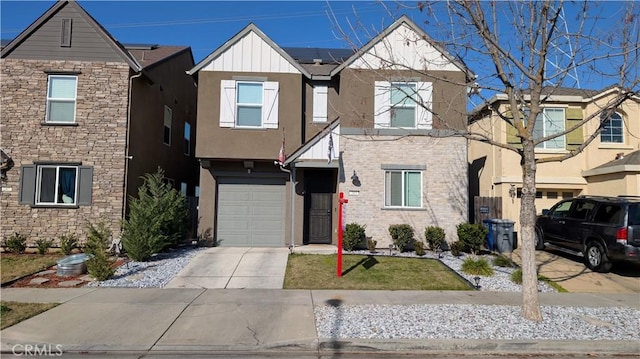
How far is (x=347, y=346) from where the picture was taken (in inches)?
219

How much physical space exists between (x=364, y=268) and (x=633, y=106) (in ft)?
44.7

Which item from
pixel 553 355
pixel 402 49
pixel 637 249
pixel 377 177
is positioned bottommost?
pixel 553 355

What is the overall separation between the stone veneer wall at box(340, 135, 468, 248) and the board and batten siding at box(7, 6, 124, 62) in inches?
338

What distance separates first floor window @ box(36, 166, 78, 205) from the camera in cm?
1297

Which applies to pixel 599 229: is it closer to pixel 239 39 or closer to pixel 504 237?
pixel 504 237

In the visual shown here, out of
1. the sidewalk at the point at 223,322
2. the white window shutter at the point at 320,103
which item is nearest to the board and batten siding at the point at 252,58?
the white window shutter at the point at 320,103

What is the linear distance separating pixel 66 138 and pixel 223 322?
10106 millimetres

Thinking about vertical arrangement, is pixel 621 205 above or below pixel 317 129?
below

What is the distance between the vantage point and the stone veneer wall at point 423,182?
521 inches

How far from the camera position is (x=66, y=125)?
13.1 metres

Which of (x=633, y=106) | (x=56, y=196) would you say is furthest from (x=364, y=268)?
(x=633, y=106)

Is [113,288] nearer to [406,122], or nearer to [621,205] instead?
[406,122]

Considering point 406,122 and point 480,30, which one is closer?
point 480,30

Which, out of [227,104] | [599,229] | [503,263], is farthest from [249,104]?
[599,229]
